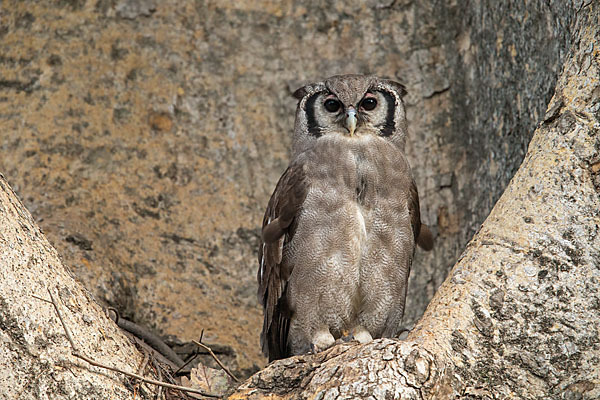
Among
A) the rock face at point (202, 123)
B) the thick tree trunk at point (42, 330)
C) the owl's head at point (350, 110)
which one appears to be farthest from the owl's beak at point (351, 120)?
the thick tree trunk at point (42, 330)

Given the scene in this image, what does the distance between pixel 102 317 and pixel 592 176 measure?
1.88m

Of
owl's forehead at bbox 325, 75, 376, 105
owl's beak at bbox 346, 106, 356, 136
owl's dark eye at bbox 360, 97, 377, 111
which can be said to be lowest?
owl's beak at bbox 346, 106, 356, 136

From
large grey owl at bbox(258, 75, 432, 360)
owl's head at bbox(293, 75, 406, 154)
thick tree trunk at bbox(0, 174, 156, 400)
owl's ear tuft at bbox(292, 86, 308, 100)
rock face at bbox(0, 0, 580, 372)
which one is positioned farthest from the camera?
rock face at bbox(0, 0, 580, 372)

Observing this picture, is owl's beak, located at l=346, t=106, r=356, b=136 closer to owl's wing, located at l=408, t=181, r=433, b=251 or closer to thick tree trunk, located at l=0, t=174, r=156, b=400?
owl's wing, located at l=408, t=181, r=433, b=251

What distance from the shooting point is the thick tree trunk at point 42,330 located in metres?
2.60

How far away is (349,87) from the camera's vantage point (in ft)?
12.6

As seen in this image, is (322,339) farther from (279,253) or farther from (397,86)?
(397,86)

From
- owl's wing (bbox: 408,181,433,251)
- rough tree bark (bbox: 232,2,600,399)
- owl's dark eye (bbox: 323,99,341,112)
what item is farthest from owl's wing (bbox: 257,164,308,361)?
rough tree bark (bbox: 232,2,600,399)

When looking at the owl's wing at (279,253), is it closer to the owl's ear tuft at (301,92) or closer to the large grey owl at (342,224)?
the large grey owl at (342,224)

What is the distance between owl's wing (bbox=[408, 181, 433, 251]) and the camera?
13.0 ft

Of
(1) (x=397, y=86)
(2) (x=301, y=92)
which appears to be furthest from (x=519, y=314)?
(2) (x=301, y=92)

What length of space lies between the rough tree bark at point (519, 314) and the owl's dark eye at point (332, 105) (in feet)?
3.42

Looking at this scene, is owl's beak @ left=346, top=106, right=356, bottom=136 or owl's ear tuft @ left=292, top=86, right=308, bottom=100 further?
owl's ear tuft @ left=292, top=86, right=308, bottom=100

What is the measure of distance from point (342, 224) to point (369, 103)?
630mm
